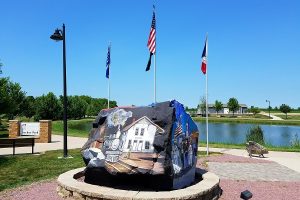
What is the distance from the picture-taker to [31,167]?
43.1 ft

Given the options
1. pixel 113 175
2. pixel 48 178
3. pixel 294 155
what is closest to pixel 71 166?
pixel 48 178

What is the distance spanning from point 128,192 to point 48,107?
221 feet

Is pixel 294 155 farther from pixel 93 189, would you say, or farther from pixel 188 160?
pixel 93 189

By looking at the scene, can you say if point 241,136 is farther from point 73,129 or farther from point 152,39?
point 152,39

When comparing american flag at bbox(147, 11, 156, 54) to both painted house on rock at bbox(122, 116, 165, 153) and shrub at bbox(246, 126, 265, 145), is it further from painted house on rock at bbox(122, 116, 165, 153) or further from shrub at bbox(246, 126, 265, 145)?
shrub at bbox(246, 126, 265, 145)

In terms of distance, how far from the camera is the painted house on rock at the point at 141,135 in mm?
8008

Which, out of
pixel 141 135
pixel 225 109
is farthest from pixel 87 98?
pixel 141 135

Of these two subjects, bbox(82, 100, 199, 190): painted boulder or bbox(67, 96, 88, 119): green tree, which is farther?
bbox(67, 96, 88, 119): green tree

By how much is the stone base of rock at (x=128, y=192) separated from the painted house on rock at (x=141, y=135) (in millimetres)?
917

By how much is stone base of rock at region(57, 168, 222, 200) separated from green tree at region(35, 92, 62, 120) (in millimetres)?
65296

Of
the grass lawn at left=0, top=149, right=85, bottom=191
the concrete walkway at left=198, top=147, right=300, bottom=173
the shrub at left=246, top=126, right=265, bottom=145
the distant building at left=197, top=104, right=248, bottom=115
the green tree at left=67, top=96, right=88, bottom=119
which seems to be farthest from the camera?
the distant building at left=197, top=104, right=248, bottom=115

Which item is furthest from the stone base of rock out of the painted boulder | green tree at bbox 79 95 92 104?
green tree at bbox 79 95 92 104

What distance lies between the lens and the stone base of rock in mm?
7023

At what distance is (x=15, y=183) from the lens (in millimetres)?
10258
